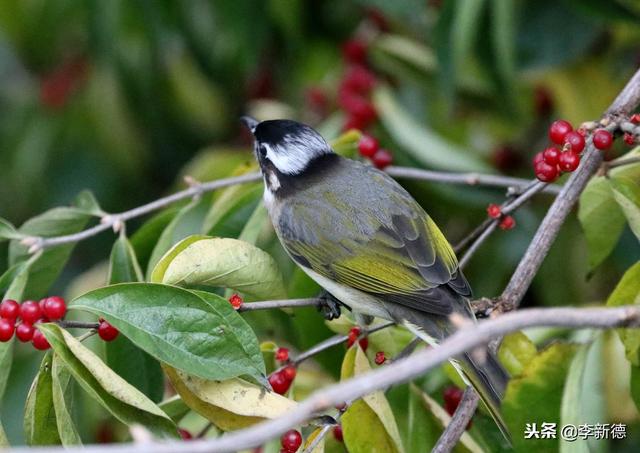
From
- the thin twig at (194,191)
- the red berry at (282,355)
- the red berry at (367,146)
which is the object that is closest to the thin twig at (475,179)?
the thin twig at (194,191)

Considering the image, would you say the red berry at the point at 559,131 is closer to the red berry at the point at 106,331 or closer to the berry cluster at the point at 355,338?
the berry cluster at the point at 355,338

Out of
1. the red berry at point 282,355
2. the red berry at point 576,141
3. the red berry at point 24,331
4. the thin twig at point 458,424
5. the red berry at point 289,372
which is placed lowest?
the red berry at point 289,372

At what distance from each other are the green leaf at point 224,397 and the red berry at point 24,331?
350 millimetres

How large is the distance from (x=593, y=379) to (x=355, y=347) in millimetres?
875

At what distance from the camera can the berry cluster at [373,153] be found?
10.4ft

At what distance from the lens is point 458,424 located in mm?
2111

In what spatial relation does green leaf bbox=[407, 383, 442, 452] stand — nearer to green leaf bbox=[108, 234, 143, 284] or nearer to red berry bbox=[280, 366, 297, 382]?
red berry bbox=[280, 366, 297, 382]

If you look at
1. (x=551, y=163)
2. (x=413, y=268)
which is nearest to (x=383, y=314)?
(x=413, y=268)

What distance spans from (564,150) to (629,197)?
21 cm

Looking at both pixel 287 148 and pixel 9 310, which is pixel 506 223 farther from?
→ pixel 9 310

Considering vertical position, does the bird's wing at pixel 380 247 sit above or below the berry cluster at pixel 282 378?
above

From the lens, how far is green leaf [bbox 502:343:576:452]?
6.44 ft

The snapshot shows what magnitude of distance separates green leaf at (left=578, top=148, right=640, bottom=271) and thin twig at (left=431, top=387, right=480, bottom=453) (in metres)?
0.65

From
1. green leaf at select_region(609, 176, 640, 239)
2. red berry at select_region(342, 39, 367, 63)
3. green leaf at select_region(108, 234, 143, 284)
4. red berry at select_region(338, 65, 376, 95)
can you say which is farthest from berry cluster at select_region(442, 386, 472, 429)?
red berry at select_region(342, 39, 367, 63)
